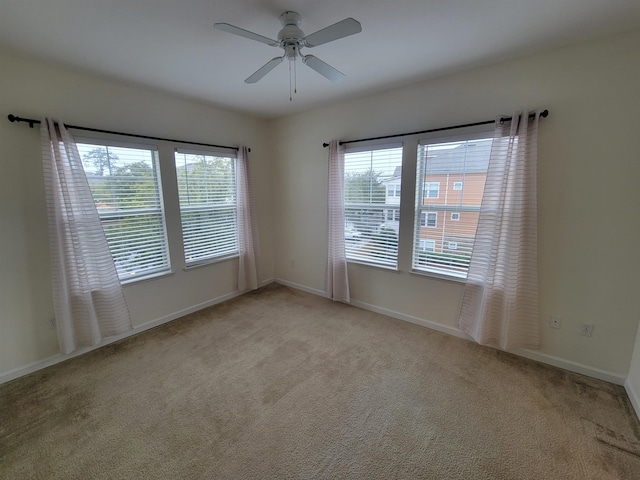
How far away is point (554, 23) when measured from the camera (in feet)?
5.76

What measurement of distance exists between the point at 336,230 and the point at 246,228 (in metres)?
1.31

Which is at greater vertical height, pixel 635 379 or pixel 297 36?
pixel 297 36

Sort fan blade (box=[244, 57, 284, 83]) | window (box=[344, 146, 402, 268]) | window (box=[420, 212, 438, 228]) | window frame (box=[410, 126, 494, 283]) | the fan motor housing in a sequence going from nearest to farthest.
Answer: the fan motor housing → fan blade (box=[244, 57, 284, 83]) → window frame (box=[410, 126, 494, 283]) → window (box=[420, 212, 438, 228]) → window (box=[344, 146, 402, 268])

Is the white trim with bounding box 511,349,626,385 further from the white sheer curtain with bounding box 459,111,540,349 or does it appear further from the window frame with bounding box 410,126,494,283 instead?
the window frame with bounding box 410,126,494,283

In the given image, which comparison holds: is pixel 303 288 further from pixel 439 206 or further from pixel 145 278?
pixel 439 206

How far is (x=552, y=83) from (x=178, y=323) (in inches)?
169

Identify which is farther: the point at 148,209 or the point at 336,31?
the point at 148,209

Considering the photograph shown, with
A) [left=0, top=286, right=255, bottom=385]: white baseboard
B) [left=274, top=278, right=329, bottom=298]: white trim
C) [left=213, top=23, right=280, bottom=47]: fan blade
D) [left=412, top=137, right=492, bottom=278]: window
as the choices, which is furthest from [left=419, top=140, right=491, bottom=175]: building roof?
[left=0, top=286, right=255, bottom=385]: white baseboard

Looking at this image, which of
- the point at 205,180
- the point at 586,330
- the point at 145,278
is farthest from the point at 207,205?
the point at 586,330

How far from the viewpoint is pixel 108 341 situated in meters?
2.72

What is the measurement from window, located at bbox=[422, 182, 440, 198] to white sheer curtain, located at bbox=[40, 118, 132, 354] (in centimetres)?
321

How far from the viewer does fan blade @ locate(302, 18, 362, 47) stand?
1356 millimetres

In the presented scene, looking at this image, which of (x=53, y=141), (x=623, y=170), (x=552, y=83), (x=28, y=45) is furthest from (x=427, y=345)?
(x=28, y=45)

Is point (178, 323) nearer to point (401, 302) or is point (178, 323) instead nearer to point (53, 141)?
point (53, 141)
